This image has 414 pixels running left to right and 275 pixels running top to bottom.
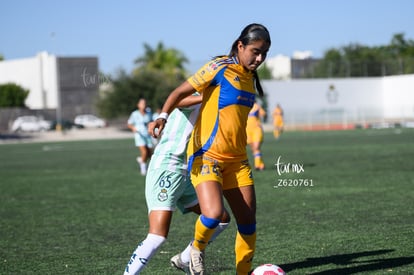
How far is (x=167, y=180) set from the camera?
19.3 ft

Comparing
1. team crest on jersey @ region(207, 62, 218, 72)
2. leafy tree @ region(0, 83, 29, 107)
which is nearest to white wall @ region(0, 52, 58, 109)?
leafy tree @ region(0, 83, 29, 107)

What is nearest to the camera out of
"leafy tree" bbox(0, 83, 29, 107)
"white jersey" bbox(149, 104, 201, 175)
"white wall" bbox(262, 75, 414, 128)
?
"white jersey" bbox(149, 104, 201, 175)

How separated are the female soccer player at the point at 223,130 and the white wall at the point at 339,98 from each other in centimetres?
5679

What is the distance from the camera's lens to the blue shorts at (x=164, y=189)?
5746 mm

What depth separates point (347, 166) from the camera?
1914 cm

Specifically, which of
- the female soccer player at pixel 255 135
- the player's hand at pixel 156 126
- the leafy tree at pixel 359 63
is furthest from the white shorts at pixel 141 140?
the leafy tree at pixel 359 63

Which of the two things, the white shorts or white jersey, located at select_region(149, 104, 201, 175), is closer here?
white jersey, located at select_region(149, 104, 201, 175)

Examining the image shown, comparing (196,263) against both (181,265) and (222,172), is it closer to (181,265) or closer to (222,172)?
(181,265)

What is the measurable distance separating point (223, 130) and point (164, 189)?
0.74 metres

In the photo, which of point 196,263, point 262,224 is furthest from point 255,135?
point 196,263

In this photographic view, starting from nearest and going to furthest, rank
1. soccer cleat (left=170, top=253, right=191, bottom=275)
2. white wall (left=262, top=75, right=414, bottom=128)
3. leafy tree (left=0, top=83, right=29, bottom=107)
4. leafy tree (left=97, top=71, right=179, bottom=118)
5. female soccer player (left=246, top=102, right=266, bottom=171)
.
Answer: soccer cleat (left=170, top=253, right=191, bottom=275), female soccer player (left=246, top=102, right=266, bottom=171), white wall (left=262, top=75, right=414, bottom=128), leafy tree (left=97, top=71, right=179, bottom=118), leafy tree (left=0, top=83, right=29, bottom=107)

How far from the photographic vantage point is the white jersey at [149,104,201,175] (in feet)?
19.6

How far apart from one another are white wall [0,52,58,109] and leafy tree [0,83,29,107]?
191 centimetres

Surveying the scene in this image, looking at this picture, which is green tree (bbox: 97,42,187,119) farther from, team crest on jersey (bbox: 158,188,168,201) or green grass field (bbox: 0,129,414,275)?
team crest on jersey (bbox: 158,188,168,201)
